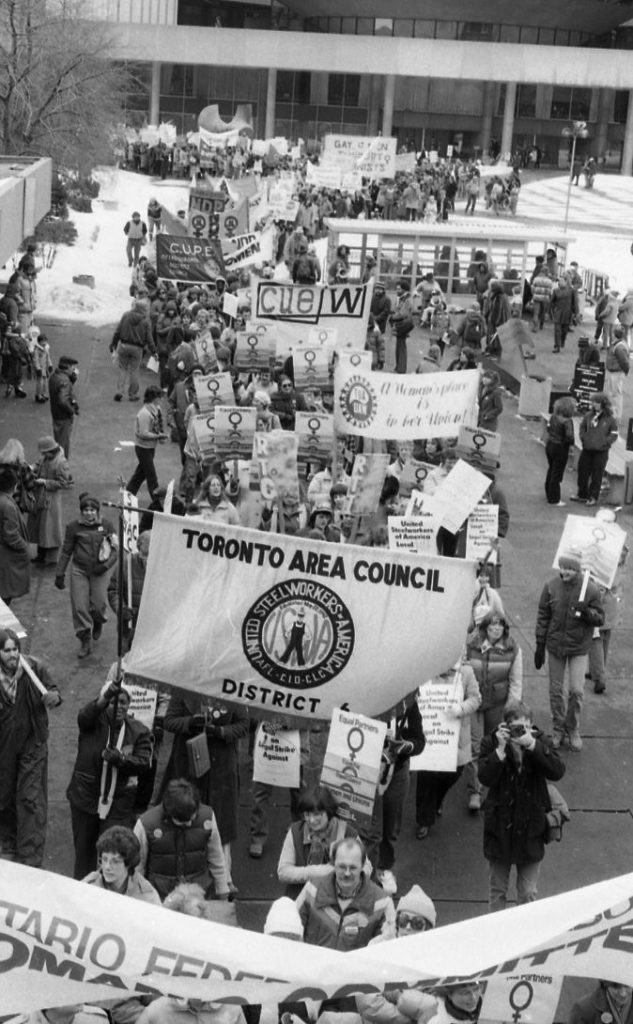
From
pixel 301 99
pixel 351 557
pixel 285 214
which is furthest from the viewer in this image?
pixel 301 99

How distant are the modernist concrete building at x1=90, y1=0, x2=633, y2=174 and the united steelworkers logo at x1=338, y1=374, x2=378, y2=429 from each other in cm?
4707

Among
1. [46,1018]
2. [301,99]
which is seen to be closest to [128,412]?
[46,1018]

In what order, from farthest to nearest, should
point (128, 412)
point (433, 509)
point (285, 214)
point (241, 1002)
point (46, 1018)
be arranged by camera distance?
1. point (285, 214)
2. point (128, 412)
3. point (433, 509)
4. point (46, 1018)
5. point (241, 1002)

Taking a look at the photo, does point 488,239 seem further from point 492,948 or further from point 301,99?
point 301,99

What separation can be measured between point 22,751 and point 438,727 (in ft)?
8.50

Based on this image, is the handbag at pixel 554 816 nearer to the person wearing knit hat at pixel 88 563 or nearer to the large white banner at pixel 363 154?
the person wearing knit hat at pixel 88 563

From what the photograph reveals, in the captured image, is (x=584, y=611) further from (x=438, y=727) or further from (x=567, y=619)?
(x=438, y=727)

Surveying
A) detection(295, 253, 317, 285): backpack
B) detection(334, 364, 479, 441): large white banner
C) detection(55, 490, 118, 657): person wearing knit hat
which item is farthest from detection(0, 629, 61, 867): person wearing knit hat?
detection(295, 253, 317, 285): backpack

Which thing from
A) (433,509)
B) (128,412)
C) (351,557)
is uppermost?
(351,557)

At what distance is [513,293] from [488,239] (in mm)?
1296

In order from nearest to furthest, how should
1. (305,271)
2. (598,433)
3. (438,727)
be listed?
(438,727) → (598,433) → (305,271)

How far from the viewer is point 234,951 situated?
18.3 ft

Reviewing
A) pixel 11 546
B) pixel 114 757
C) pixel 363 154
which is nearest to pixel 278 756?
pixel 114 757

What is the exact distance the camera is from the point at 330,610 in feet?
26.9
